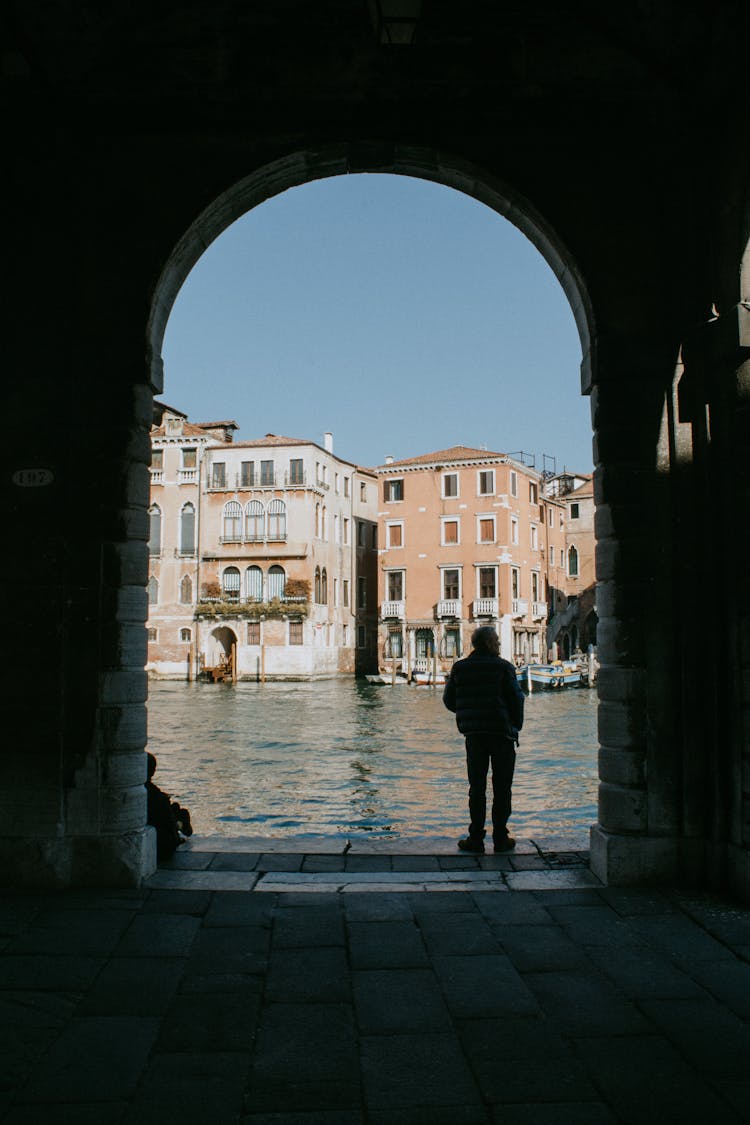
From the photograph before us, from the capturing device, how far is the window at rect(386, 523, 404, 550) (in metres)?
42.3

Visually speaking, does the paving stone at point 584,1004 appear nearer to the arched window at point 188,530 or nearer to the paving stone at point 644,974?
the paving stone at point 644,974

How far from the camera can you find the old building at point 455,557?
40.3 metres

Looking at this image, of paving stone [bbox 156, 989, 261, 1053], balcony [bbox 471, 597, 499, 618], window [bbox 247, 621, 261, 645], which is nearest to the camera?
paving stone [bbox 156, 989, 261, 1053]

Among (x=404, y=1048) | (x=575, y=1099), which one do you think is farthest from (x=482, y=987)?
(x=575, y=1099)

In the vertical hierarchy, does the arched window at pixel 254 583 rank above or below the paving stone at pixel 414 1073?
above

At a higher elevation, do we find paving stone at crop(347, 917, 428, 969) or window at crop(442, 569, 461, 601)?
window at crop(442, 569, 461, 601)

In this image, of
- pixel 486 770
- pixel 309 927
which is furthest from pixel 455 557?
pixel 309 927

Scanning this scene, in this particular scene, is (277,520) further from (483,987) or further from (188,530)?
(483,987)

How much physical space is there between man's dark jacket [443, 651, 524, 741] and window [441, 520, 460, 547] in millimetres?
35597

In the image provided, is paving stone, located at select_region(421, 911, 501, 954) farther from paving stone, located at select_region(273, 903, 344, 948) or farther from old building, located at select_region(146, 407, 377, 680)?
old building, located at select_region(146, 407, 377, 680)

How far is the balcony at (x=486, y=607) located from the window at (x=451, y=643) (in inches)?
53.1

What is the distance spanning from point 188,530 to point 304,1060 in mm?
39366

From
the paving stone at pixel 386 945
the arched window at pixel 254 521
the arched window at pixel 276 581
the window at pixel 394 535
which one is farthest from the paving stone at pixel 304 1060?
the window at pixel 394 535

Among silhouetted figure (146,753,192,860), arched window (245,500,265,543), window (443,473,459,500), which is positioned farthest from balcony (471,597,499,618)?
silhouetted figure (146,753,192,860)
